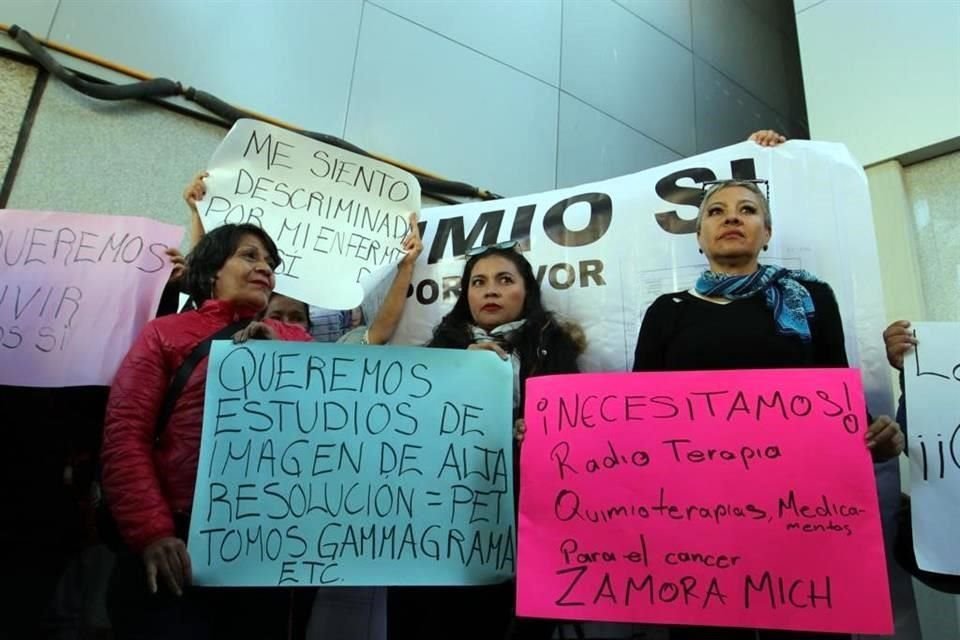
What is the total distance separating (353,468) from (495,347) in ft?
1.27

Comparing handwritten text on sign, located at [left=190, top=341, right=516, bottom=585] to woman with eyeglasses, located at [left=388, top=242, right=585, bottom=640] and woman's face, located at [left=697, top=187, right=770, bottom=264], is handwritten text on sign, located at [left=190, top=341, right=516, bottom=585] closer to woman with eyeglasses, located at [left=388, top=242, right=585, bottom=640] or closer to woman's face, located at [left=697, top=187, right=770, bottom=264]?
woman with eyeglasses, located at [left=388, top=242, right=585, bottom=640]

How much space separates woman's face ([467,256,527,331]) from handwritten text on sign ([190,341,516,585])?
43 centimetres

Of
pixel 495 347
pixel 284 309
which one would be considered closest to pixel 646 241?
pixel 495 347

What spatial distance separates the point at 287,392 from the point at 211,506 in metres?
0.23

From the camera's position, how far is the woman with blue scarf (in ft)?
4.38

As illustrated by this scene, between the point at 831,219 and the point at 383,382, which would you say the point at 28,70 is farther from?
the point at 831,219

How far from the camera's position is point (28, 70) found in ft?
7.61

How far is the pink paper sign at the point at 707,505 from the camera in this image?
3.51ft

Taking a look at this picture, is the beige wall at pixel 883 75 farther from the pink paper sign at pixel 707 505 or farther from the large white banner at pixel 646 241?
the pink paper sign at pixel 707 505

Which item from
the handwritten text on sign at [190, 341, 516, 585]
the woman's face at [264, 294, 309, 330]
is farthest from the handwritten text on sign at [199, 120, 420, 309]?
the handwritten text on sign at [190, 341, 516, 585]

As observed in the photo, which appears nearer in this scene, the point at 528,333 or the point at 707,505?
the point at 707,505

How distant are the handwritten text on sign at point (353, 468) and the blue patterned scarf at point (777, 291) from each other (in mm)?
494

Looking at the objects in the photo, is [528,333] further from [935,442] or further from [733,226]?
[935,442]

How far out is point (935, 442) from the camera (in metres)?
1.27
